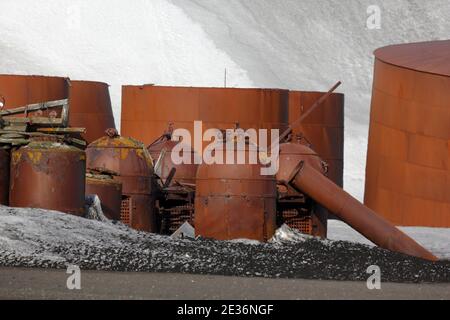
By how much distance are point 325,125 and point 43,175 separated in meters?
17.3

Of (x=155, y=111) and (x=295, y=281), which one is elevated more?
(x=155, y=111)

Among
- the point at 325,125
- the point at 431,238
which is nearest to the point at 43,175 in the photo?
the point at 431,238

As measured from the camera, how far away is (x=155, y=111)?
34.2m

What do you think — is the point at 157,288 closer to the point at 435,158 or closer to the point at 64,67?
the point at 435,158

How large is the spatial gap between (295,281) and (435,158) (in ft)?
33.6

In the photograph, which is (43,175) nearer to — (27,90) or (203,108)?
(27,90)

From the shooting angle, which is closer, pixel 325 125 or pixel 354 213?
pixel 354 213

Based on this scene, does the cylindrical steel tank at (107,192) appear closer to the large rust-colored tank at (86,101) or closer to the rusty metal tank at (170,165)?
the rusty metal tank at (170,165)

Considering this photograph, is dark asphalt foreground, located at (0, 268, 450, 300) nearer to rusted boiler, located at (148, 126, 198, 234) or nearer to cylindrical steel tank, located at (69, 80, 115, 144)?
rusted boiler, located at (148, 126, 198, 234)

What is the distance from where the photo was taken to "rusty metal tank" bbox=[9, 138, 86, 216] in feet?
69.1

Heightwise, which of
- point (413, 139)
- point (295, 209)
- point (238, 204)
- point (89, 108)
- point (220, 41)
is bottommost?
point (295, 209)

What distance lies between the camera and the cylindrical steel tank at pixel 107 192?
2353cm

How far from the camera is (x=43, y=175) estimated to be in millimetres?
21094
